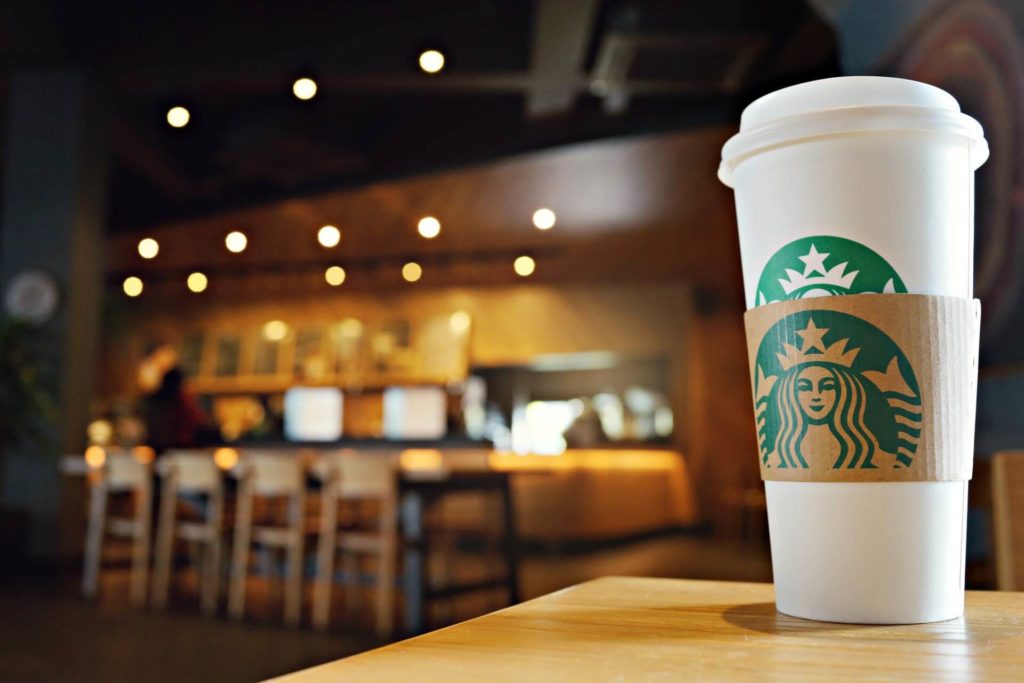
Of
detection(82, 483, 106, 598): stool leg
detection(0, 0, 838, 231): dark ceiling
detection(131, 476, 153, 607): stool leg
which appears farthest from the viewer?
detection(0, 0, 838, 231): dark ceiling

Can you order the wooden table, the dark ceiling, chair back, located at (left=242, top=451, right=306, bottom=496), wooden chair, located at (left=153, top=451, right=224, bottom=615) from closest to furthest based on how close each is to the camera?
the wooden table
chair back, located at (left=242, top=451, right=306, bottom=496)
wooden chair, located at (left=153, top=451, right=224, bottom=615)
the dark ceiling

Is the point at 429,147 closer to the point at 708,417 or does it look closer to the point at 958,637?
the point at 708,417

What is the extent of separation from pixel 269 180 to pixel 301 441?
289cm

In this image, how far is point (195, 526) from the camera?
5773 millimetres

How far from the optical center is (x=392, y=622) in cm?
473

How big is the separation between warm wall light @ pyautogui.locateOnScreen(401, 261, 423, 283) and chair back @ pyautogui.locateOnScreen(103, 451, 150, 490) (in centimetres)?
355

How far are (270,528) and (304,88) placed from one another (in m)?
2.81

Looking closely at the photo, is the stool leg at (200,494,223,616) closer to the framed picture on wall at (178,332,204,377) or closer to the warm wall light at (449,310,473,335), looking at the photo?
the warm wall light at (449,310,473,335)

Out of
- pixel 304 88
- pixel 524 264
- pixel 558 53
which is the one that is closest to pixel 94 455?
pixel 304 88

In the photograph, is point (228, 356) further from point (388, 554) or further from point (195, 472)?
point (388, 554)

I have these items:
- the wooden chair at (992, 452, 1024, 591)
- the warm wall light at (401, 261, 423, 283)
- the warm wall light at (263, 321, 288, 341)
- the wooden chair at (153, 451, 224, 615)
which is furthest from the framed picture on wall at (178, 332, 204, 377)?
the wooden chair at (992, 452, 1024, 591)

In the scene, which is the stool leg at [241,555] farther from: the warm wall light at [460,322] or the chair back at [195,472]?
the warm wall light at [460,322]

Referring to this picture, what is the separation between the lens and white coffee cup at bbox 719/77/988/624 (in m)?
0.58

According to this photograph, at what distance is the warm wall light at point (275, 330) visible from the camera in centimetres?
1012
